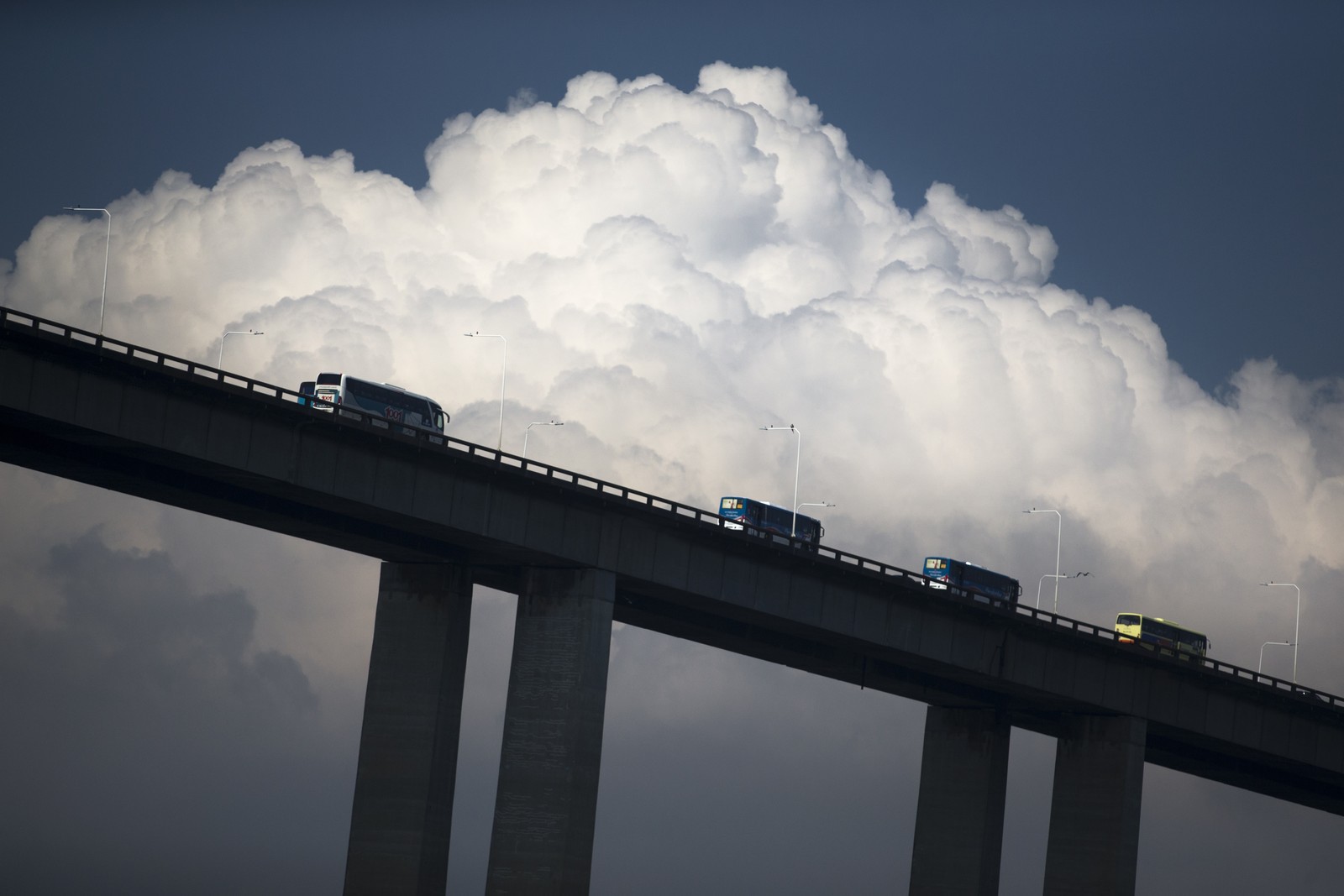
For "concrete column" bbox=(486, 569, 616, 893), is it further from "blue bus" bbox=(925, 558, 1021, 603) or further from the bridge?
"blue bus" bbox=(925, 558, 1021, 603)

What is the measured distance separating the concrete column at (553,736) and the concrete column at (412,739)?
8.54 ft

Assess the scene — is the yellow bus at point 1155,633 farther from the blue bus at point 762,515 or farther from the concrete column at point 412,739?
the concrete column at point 412,739

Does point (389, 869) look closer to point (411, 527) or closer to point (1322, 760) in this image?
point (411, 527)

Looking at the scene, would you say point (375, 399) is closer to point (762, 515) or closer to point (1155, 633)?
point (762, 515)

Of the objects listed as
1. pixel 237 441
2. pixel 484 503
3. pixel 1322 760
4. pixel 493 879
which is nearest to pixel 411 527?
pixel 484 503

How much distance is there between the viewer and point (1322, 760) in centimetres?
11406

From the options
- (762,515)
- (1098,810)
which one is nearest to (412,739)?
(762,515)

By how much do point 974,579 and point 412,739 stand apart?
36.6 meters

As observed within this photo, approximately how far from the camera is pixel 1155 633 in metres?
112

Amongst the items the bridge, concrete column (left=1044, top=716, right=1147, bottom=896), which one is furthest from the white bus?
concrete column (left=1044, top=716, right=1147, bottom=896)

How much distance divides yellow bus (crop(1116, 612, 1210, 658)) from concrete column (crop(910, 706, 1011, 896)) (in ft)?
30.8

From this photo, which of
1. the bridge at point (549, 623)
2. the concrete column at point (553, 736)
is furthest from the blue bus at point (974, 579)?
the concrete column at point (553, 736)

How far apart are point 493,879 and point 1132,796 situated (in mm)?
40475

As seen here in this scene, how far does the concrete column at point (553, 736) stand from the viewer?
79938mm
